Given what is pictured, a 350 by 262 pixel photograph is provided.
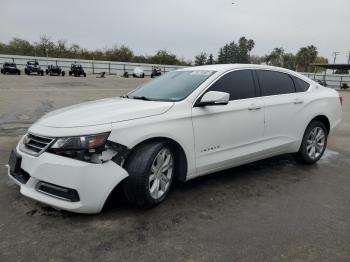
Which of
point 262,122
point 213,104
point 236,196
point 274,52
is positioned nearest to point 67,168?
point 213,104

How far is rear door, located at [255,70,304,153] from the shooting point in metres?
4.82

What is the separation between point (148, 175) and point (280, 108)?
239 cm

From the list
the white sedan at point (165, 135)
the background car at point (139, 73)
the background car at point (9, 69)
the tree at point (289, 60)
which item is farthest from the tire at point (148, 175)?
the tree at point (289, 60)

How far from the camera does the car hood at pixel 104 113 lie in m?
3.42

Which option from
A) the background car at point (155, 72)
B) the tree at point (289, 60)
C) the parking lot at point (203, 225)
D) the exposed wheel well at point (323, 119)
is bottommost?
the parking lot at point (203, 225)

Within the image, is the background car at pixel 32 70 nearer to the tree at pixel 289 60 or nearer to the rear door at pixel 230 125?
the rear door at pixel 230 125

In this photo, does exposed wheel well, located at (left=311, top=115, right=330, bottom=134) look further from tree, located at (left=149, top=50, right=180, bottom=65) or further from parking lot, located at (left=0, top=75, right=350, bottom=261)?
tree, located at (left=149, top=50, right=180, bottom=65)

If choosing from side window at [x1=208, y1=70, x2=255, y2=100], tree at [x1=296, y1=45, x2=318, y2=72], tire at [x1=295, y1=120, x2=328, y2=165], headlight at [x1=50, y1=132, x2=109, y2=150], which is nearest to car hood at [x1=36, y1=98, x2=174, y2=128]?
headlight at [x1=50, y1=132, x2=109, y2=150]

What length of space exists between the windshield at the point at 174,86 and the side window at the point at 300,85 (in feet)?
5.41

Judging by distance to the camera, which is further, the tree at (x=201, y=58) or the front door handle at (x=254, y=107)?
the tree at (x=201, y=58)

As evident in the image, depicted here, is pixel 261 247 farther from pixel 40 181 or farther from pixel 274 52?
pixel 274 52

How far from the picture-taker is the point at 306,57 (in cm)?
9406

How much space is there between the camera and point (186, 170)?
394cm

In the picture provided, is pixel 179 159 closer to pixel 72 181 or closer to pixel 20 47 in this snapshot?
pixel 72 181
